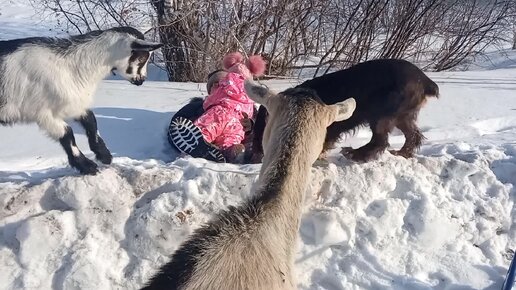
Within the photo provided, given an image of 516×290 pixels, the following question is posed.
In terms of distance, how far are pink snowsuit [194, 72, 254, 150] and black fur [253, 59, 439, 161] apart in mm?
1084

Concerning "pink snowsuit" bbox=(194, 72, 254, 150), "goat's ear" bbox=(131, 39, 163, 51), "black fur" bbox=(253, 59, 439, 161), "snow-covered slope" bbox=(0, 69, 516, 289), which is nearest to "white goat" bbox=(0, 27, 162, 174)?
"goat's ear" bbox=(131, 39, 163, 51)

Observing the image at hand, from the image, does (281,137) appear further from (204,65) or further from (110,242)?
(204,65)

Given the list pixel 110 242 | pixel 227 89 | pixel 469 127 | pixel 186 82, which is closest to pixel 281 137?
pixel 110 242

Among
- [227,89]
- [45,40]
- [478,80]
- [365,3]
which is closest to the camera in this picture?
[45,40]

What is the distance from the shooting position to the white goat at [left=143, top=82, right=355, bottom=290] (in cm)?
235

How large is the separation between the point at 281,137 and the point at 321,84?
2132 millimetres

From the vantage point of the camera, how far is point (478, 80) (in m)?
8.73

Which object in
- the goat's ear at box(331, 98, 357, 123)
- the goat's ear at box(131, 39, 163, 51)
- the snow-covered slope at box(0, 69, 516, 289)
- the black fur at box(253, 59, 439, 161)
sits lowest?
the snow-covered slope at box(0, 69, 516, 289)

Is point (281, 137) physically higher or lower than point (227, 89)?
higher

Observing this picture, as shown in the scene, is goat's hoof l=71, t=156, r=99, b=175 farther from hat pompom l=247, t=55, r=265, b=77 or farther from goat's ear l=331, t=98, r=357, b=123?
hat pompom l=247, t=55, r=265, b=77

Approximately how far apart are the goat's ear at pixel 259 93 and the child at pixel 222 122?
187 centimetres

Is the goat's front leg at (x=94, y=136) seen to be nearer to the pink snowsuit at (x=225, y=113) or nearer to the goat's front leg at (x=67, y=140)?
the goat's front leg at (x=67, y=140)

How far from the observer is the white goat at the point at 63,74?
4.34 m

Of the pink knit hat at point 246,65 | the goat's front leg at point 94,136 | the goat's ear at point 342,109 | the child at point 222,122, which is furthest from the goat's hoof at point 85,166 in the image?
the pink knit hat at point 246,65
